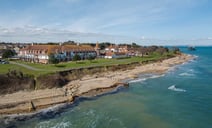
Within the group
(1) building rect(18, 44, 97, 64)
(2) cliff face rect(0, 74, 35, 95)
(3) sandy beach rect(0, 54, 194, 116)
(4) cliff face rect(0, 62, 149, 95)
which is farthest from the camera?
(1) building rect(18, 44, 97, 64)

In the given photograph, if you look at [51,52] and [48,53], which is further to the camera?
[51,52]

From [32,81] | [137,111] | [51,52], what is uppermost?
[51,52]

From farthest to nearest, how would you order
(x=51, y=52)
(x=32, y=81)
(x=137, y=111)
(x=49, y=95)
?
(x=51, y=52), (x=32, y=81), (x=49, y=95), (x=137, y=111)

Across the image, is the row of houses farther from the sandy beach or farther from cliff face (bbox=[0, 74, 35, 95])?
cliff face (bbox=[0, 74, 35, 95])

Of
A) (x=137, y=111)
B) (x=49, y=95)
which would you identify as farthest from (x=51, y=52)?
(x=137, y=111)

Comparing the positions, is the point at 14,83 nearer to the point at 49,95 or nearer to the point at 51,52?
the point at 49,95

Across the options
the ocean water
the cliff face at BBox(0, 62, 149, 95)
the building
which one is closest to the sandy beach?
the cliff face at BBox(0, 62, 149, 95)

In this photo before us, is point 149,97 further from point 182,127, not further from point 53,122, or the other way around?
point 53,122

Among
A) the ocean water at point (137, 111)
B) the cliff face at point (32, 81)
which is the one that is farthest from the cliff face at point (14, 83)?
the ocean water at point (137, 111)

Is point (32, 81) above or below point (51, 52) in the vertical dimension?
below

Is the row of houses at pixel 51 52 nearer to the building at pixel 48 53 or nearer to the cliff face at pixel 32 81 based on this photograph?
the building at pixel 48 53
